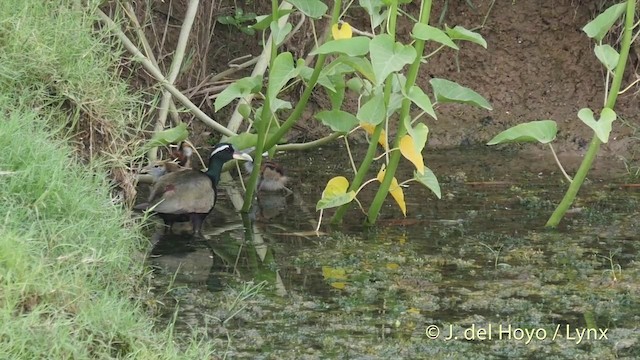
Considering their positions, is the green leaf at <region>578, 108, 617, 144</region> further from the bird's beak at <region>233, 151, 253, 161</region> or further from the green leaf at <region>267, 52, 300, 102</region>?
the bird's beak at <region>233, 151, 253, 161</region>

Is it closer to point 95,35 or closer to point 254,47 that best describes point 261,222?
point 95,35

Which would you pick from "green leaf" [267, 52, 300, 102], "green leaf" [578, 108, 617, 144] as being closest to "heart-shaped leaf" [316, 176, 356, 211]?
"green leaf" [267, 52, 300, 102]

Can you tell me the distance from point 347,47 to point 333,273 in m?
1.13

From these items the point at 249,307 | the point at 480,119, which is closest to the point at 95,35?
the point at 249,307

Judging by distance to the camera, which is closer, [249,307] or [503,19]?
[249,307]

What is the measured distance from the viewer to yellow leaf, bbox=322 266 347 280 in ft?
19.8

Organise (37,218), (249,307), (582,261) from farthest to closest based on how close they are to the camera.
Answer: (582,261) < (249,307) < (37,218)

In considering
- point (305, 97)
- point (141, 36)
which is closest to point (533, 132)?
point (305, 97)

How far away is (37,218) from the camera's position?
5.19m

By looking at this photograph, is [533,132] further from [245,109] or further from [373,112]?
[245,109]

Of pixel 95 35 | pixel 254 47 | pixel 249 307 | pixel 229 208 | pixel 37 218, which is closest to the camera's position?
pixel 37 218

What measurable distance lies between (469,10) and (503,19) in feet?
0.94

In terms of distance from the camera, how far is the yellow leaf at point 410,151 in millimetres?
6363

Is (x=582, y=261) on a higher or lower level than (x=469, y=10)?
lower
